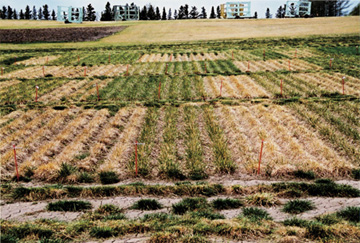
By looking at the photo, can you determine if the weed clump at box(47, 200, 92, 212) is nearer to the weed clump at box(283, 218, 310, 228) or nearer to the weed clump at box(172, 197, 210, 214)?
the weed clump at box(172, 197, 210, 214)

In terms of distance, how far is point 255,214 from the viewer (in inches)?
329

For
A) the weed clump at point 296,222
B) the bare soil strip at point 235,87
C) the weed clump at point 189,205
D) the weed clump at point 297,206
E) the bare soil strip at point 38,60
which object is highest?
the bare soil strip at point 38,60

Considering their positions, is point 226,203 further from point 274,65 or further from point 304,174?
point 274,65

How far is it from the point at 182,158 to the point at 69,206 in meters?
5.08

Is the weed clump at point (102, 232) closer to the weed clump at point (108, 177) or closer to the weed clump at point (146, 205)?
the weed clump at point (146, 205)

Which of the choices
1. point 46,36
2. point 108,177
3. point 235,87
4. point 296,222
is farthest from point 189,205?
point 46,36

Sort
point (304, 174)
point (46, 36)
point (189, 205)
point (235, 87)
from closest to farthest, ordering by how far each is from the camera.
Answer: point (189, 205) → point (304, 174) → point (235, 87) → point (46, 36)

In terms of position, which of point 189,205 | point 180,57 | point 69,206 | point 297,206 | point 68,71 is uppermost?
point 180,57

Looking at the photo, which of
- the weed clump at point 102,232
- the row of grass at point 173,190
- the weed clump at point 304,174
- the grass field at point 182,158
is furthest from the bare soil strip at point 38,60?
the weed clump at point 304,174

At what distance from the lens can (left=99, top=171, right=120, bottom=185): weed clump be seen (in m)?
10.9

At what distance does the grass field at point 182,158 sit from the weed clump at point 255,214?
53 millimetres

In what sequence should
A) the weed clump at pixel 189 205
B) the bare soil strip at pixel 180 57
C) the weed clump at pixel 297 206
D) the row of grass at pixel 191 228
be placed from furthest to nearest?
the bare soil strip at pixel 180 57, the weed clump at pixel 189 205, the weed clump at pixel 297 206, the row of grass at pixel 191 228

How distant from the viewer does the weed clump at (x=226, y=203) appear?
899cm

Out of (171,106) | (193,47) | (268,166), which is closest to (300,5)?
(193,47)
